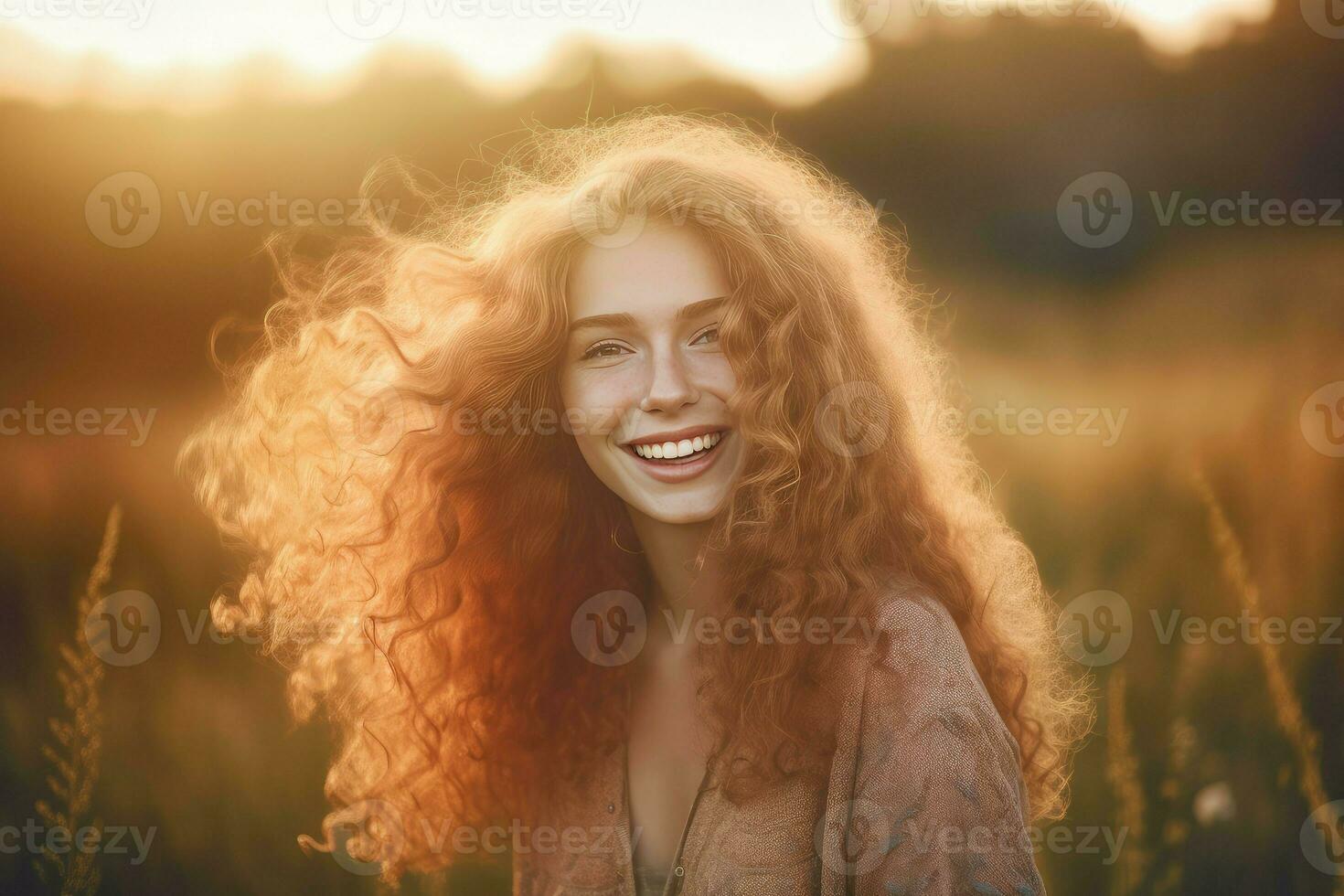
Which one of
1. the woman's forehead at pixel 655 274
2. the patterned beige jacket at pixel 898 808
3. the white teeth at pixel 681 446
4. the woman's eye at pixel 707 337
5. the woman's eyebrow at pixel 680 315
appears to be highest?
the woman's forehead at pixel 655 274

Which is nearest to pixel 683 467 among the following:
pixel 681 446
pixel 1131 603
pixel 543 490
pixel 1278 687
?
pixel 681 446

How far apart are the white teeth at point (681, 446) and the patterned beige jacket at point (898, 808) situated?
0.39 meters

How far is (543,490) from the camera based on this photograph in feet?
6.56

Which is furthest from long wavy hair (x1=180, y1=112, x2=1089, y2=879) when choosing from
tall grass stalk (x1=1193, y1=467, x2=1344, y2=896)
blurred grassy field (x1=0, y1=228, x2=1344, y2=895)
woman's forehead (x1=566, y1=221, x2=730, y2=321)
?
tall grass stalk (x1=1193, y1=467, x2=1344, y2=896)

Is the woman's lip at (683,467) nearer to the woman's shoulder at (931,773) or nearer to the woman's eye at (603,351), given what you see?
the woman's eye at (603,351)

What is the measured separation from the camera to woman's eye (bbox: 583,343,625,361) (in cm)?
174

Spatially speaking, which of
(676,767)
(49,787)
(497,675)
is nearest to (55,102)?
(49,787)

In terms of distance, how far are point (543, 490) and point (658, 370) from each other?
0.45 m

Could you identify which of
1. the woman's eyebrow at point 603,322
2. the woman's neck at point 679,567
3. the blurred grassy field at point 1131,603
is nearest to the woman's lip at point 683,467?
the woman's neck at point 679,567

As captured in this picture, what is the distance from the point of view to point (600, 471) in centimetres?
179

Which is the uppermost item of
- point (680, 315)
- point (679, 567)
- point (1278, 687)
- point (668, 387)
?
point (680, 315)

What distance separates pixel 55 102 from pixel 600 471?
220 cm

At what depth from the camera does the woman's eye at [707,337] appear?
1704 mm

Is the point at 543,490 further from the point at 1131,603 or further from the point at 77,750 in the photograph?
the point at 1131,603
